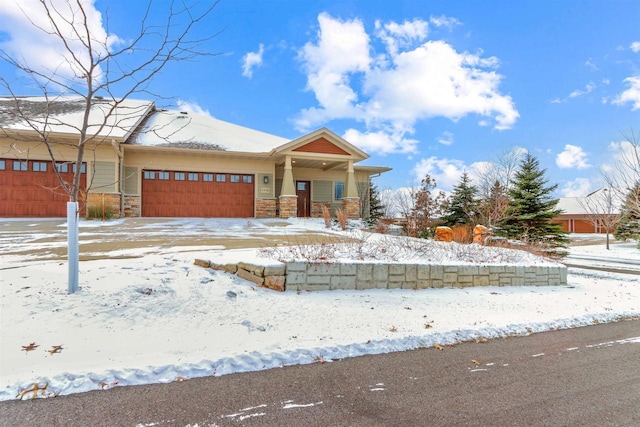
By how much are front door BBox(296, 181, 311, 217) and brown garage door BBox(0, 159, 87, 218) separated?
10.5 metres

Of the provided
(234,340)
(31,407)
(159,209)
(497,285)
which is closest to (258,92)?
(159,209)

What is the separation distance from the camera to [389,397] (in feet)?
9.23

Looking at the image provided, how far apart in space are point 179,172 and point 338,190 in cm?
891

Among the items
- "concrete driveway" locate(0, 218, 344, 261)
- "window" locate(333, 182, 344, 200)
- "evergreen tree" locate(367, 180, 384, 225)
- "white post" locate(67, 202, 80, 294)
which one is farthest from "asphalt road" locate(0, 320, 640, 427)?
"evergreen tree" locate(367, 180, 384, 225)

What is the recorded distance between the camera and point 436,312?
5.09m

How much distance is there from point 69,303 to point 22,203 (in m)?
14.9

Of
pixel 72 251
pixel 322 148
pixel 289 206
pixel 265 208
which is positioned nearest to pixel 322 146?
pixel 322 148

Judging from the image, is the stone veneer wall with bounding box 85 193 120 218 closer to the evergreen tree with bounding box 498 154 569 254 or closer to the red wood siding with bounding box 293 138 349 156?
the red wood siding with bounding box 293 138 349 156

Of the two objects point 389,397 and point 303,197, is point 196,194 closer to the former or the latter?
point 303,197

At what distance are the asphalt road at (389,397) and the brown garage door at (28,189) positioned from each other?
15.6 m

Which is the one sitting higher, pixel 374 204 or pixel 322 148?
pixel 322 148

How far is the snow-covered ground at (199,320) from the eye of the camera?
3217 mm

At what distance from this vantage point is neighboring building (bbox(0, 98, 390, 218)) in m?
15.2

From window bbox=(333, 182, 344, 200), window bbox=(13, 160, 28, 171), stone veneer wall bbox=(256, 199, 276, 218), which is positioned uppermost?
window bbox=(13, 160, 28, 171)
